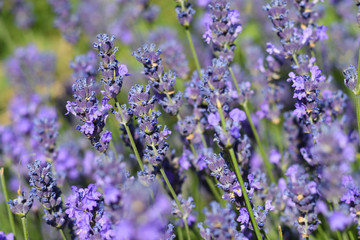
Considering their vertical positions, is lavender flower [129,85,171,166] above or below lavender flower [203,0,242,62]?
below

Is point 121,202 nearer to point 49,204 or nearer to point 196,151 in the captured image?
point 49,204

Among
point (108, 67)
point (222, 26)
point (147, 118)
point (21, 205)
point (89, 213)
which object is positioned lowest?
point (89, 213)

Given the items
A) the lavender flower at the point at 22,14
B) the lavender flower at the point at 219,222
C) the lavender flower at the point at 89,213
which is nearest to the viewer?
the lavender flower at the point at 219,222

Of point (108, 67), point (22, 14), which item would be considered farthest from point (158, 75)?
point (22, 14)

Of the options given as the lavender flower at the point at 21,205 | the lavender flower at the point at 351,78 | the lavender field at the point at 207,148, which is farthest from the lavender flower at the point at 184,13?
the lavender flower at the point at 21,205

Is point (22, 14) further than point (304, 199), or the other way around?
point (22, 14)

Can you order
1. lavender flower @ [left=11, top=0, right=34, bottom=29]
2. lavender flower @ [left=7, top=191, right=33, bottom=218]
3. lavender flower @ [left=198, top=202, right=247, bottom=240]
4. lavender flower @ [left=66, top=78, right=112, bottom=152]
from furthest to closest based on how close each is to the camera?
lavender flower @ [left=11, top=0, right=34, bottom=29] < lavender flower @ [left=7, top=191, right=33, bottom=218] < lavender flower @ [left=66, top=78, right=112, bottom=152] < lavender flower @ [left=198, top=202, right=247, bottom=240]

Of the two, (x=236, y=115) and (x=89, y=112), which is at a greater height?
(x=89, y=112)

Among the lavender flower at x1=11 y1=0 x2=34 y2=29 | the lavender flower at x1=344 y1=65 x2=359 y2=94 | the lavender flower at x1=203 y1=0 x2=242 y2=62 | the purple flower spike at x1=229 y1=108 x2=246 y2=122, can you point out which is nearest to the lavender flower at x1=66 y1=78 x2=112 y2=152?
the purple flower spike at x1=229 y1=108 x2=246 y2=122

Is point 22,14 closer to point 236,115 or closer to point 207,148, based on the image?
point 207,148

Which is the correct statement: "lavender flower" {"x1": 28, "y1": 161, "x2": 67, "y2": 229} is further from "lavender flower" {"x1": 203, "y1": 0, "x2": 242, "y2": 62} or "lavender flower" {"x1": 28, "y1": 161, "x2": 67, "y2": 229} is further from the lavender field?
"lavender flower" {"x1": 203, "y1": 0, "x2": 242, "y2": 62}

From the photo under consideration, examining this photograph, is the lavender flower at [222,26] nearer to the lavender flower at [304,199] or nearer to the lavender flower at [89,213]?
the lavender flower at [304,199]
